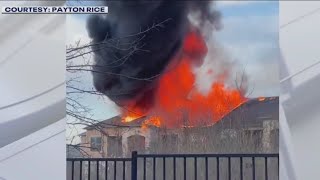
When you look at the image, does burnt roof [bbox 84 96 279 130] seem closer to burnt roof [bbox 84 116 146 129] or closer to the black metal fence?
burnt roof [bbox 84 116 146 129]

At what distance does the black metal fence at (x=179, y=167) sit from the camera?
3594 millimetres

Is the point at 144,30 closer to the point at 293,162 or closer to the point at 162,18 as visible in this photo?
the point at 162,18

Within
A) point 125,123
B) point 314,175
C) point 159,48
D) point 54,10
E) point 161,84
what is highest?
point 54,10

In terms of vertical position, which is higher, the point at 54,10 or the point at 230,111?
the point at 54,10

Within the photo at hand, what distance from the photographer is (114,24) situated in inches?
143

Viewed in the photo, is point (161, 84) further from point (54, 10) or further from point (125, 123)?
point (54, 10)

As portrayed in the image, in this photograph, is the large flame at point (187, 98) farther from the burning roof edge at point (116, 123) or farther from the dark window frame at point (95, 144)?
the dark window frame at point (95, 144)

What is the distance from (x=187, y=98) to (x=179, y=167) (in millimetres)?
457

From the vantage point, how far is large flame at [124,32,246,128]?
359cm

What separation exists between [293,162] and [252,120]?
36cm

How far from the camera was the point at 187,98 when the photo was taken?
11.8 feet

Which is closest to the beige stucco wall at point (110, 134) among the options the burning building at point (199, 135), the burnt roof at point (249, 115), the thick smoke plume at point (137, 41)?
the burning building at point (199, 135)

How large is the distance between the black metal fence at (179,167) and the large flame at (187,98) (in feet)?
0.78

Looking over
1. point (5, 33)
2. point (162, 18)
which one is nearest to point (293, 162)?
point (162, 18)
